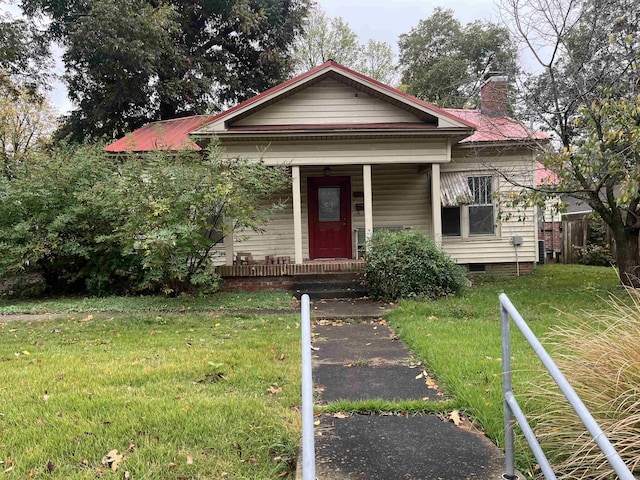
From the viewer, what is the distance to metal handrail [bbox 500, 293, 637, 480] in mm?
1466

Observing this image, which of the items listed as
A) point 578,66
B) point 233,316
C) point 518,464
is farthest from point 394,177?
point 518,464

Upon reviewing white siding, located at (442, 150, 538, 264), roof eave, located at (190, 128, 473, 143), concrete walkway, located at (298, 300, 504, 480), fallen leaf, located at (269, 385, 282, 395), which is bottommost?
concrete walkway, located at (298, 300, 504, 480)

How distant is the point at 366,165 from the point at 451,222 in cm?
338

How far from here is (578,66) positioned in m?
8.16

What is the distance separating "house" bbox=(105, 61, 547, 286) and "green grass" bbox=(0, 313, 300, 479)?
4247 mm

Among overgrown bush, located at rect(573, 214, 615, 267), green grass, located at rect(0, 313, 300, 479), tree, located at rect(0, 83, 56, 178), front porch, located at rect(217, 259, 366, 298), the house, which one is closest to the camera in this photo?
green grass, located at rect(0, 313, 300, 479)

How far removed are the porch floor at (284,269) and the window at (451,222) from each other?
346cm

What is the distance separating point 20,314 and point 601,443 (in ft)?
30.4

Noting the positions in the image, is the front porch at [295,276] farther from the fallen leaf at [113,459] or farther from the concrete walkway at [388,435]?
the fallen leaf at [113,459]

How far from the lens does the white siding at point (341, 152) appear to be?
10.4 m

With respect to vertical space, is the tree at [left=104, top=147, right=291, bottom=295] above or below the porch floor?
above

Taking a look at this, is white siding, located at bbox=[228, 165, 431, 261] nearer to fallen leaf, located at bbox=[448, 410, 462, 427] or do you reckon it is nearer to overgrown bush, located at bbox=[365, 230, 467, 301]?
overgrown bush, located at bbox=[365, 230, 467, 301]

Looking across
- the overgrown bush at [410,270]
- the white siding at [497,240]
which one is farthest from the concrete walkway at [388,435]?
the white siding at [497,240]

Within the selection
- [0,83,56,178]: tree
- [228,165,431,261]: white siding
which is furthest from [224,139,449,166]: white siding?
[0,83,56,178]: tree
